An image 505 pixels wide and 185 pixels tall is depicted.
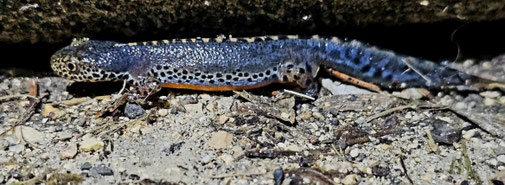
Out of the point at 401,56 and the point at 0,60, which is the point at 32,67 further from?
the point at 401,56

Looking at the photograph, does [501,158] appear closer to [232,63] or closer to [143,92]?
[232,63]

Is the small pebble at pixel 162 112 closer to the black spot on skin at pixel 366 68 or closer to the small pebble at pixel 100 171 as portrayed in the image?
the small pebble at pixel 100 171

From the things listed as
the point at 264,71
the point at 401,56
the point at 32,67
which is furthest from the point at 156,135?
the point at 401,56

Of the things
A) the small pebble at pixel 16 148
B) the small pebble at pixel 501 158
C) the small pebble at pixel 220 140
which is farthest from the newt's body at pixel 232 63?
the small pebble at pixel 501 158

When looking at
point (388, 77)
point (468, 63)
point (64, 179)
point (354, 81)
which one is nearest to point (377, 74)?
point (388, 77)

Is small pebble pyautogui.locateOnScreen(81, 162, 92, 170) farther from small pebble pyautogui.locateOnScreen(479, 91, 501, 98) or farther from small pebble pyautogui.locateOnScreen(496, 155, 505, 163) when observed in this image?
small pebble pyautogui.locateOnScreen(479, 91, 501, 98)

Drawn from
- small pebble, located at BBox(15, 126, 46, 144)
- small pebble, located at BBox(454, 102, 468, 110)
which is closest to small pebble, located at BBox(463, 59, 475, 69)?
small pebble, located at BBox(454, 102, 468, 110)
